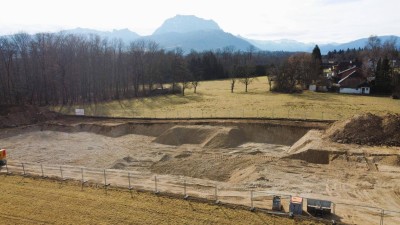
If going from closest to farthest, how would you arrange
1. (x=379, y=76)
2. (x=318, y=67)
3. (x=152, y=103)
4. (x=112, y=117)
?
(x=112, y=117)
(x=152, y=103)
(x=379, y=76)
(x=318, y=67)

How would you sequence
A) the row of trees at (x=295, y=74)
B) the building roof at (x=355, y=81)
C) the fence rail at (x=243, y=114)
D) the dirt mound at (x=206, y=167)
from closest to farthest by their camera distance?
the dirt mound at (x=206, y=167), the fence rail at (x=243, y=114), the building roof at (x=355, y=81), the row of trees at (x=295, y=74)

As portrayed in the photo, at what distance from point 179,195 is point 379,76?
63.7 metres

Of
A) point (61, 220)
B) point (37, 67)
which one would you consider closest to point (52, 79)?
point (37, 67)

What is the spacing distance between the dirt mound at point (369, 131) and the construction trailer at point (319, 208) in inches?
595

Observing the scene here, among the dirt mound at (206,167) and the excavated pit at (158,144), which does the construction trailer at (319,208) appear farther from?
the excavated pit at (158,144)

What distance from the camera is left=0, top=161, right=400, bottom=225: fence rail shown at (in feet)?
59.7

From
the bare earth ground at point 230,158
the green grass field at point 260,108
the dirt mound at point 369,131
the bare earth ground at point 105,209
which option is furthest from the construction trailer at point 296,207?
the green grass field at point 260,108

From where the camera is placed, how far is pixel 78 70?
6944 cm

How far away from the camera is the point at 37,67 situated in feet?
216

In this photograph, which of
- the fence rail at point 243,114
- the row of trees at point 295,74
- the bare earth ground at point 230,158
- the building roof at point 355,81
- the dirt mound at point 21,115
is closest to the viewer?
the bare earth ground at point 230,158

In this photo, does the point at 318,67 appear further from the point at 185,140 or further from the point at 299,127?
the point at 185,140

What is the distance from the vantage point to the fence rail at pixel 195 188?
18.2 m

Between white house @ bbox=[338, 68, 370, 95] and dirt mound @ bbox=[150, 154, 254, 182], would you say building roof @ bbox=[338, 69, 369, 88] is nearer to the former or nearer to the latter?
white house @ bbox=[338, 68, 370, 95]

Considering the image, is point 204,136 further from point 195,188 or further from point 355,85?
point 355,85
